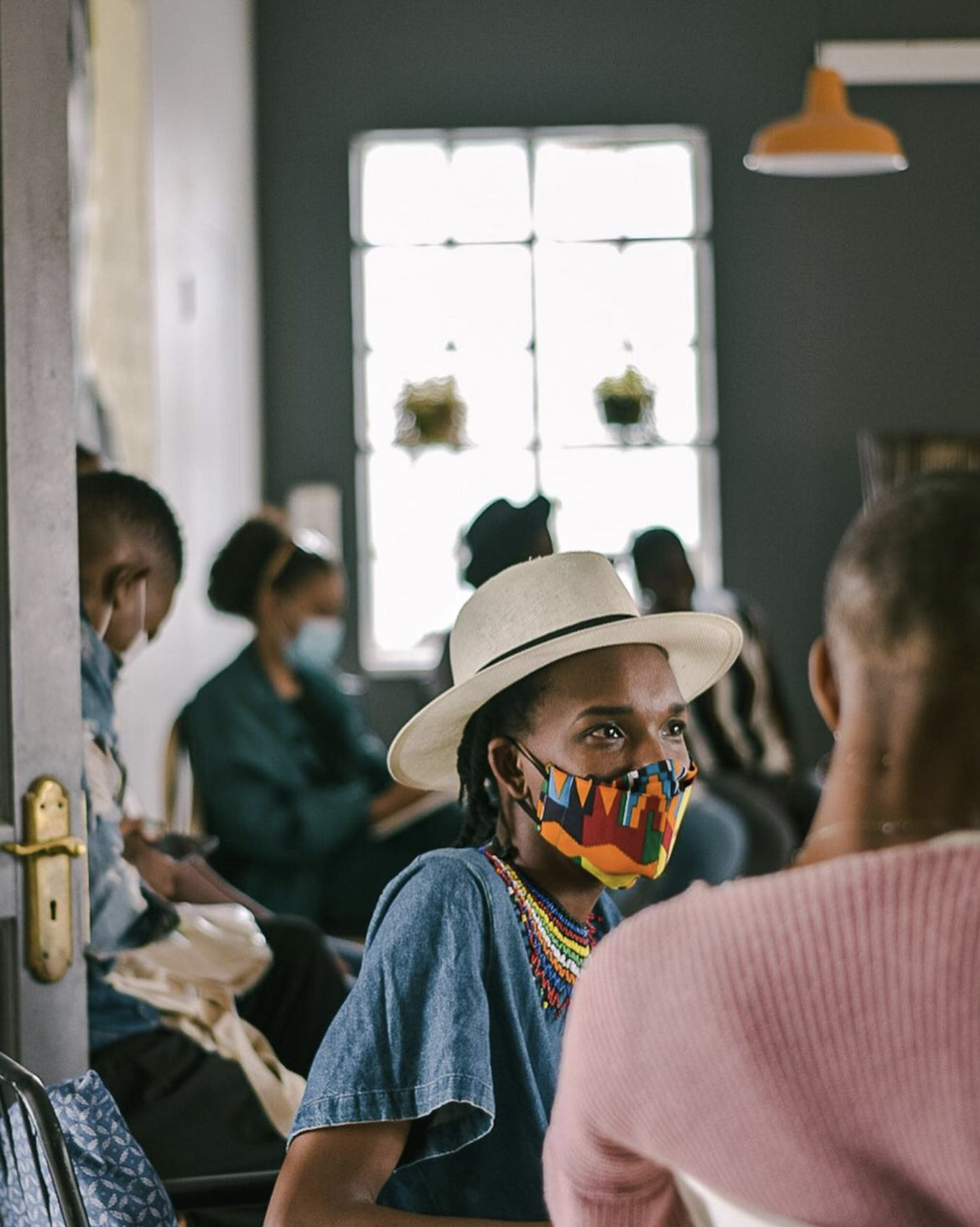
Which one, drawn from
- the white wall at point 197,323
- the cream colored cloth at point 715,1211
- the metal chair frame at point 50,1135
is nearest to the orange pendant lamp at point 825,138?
Result: the white wall at point 197,323

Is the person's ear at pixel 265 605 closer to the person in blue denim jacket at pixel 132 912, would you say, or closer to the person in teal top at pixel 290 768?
the person in teal top at pixel 290 768

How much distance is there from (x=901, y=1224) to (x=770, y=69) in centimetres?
793

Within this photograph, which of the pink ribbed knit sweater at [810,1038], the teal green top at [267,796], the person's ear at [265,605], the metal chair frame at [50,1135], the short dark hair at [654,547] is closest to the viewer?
the pink ribbed knit sweater at [810,1038]

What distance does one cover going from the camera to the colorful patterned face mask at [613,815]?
1548 mm

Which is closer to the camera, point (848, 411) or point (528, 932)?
point (528, 932)

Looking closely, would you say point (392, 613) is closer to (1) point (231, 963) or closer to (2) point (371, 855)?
(2) point (371, 855)

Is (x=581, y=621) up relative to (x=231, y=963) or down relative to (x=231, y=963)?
up

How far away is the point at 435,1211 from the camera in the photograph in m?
1.42

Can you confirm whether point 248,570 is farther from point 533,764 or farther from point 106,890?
point 533,764

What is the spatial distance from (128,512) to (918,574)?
165 cm

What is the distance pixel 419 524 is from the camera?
8094mm

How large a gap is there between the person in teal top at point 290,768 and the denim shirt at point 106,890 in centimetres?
156

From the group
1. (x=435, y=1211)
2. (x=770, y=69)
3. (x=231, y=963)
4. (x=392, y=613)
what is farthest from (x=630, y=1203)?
(x=770, y=69)

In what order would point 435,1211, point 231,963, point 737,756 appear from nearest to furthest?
point 435,1211, point 231,963, point 737,756
